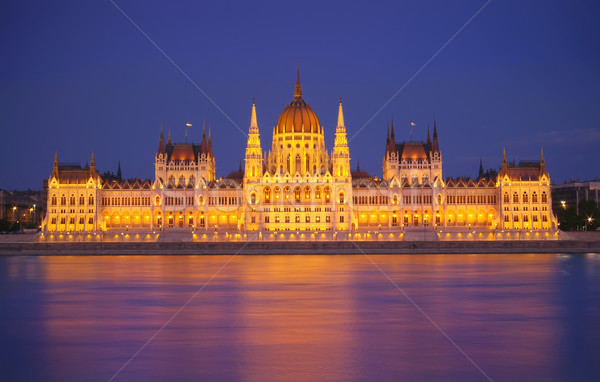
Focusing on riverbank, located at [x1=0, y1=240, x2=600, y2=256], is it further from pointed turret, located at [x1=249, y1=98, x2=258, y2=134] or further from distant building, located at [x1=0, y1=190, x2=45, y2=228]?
distant building, located at [x1=0, y1=190, x2=45, y2=228]

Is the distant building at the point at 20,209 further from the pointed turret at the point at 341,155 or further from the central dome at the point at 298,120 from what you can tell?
the pointed turret at the point at 341,155

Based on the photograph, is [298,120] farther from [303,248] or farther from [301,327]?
[301,327]

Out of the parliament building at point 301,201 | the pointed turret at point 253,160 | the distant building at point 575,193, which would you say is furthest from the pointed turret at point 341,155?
the distant building at point 575,193

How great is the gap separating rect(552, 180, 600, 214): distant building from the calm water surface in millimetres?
102556

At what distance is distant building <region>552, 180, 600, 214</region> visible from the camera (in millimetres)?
Result: 144500

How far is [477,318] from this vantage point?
29031 mm

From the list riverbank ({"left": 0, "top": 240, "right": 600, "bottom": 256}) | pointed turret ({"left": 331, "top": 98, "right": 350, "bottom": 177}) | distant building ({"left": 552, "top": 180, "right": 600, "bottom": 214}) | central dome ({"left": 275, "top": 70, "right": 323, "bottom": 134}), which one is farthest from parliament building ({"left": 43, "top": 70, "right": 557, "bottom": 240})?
distant building ({"left": 552, "top": 180, "right": 600, "bottom": 214})

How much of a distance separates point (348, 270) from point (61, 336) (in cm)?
3158

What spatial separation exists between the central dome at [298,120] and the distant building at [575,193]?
53.1m

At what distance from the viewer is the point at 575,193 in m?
148

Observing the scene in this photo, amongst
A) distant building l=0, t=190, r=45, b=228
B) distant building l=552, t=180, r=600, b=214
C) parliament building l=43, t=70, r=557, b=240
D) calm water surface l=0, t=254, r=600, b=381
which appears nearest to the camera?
calm water surface l=0, t=254, r=600, b=381

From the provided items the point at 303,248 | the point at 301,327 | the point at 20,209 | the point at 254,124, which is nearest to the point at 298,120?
the point at 254,124

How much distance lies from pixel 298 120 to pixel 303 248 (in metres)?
47.0

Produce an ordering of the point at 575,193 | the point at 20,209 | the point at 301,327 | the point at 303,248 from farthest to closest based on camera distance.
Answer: the point at 20,209 < the point at 575,193 < the point at 303,248 < the point at 301,327
